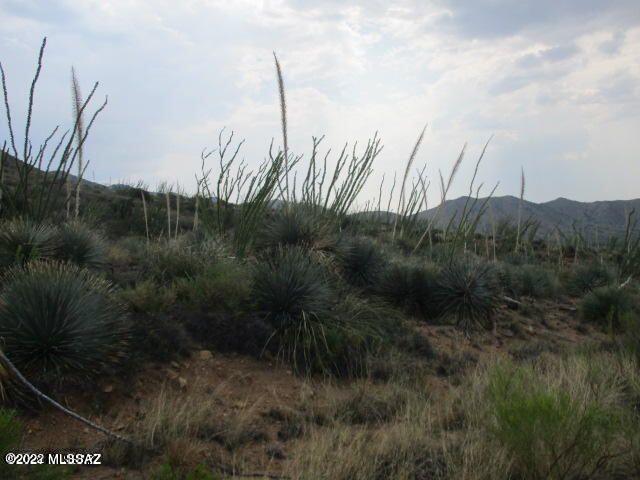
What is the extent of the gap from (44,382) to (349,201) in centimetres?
967

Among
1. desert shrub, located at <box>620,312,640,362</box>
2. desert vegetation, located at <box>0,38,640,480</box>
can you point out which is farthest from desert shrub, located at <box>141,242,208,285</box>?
desert shrub, located at <box>620,312,640,362</box>

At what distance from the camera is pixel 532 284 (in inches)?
680

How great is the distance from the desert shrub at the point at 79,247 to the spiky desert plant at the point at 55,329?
114 inches

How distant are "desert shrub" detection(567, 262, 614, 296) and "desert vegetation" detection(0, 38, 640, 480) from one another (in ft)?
9.83

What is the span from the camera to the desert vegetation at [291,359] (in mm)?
5629

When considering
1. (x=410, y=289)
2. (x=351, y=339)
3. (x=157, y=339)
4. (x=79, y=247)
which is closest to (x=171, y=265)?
(x=79, y=247)

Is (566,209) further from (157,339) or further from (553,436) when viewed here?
(553,436)

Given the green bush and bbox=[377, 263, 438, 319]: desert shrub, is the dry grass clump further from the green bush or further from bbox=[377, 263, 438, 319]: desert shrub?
bbox=[377, 263, 438, 319]: desert shrub

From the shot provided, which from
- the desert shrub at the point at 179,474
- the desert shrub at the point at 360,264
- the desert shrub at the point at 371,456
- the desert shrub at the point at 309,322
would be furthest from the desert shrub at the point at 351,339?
the desert shrub at the point at 179,474

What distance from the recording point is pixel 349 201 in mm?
15227

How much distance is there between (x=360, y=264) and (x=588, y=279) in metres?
8.91

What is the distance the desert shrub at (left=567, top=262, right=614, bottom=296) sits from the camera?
18359 mm

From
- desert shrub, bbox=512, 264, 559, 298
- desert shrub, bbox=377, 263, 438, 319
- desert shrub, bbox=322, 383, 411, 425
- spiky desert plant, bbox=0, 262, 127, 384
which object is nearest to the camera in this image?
spiky desert plant, bbox=0, 262, 127, 384

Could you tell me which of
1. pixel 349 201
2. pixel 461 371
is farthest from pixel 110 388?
pixel 349 201
